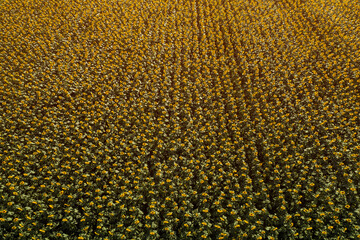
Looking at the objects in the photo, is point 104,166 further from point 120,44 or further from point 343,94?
point 343,94

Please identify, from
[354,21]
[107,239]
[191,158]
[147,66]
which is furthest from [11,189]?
[354,21]

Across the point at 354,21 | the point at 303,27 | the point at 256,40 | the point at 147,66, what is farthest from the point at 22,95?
the point at 354,21

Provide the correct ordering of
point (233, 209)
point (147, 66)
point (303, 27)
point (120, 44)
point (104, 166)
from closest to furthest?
point (233, 209)
point (104, 166)
point (147, 66)
point (120, 44)
point (303, 27)

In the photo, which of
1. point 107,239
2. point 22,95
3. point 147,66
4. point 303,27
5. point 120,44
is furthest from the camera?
point 303,27

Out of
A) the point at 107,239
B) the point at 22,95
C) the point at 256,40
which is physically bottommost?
the point at 107,239

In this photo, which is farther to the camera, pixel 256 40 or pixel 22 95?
pixel 256 40

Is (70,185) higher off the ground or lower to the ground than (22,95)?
lower

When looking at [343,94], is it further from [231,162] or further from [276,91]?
[231,162]
